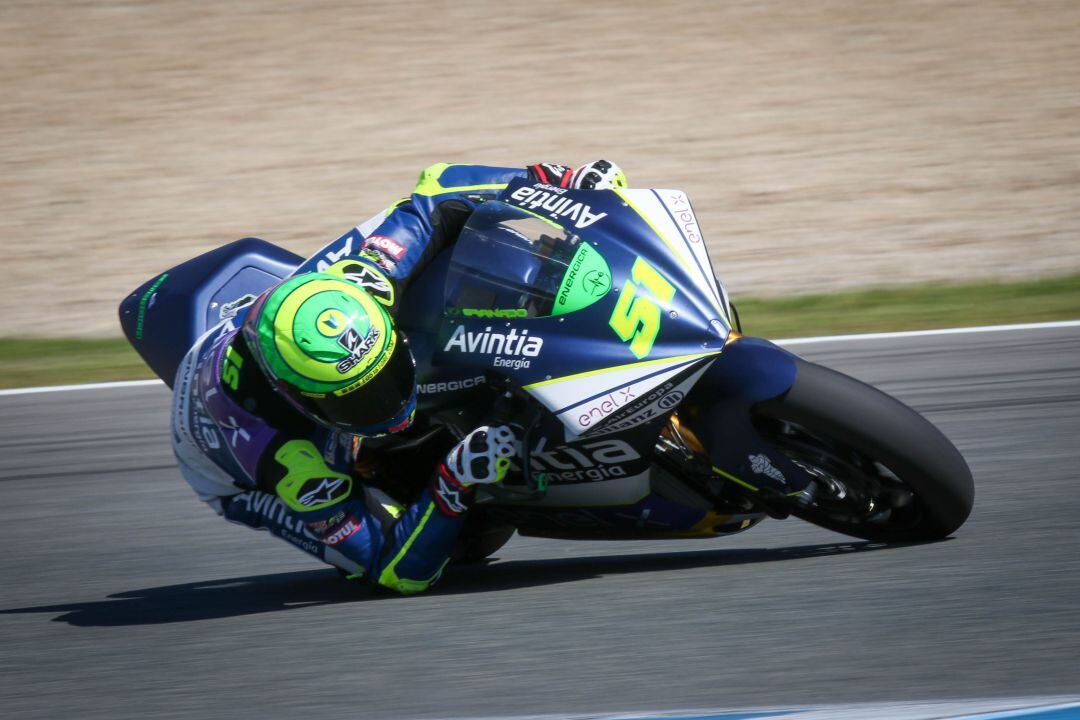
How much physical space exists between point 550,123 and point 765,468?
8991mm

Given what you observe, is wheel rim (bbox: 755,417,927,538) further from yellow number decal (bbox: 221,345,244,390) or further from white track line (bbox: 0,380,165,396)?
white track line (bbox: 0,380,165,396)

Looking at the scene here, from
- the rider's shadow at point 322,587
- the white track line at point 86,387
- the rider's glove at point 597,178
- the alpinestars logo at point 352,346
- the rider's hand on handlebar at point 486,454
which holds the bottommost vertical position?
the white track line at point 86,387

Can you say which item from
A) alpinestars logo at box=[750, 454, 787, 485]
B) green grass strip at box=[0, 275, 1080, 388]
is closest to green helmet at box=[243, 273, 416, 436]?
alpinestars logo at box=[750, 454, 787, 485]

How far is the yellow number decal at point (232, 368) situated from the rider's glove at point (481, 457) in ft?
2.42

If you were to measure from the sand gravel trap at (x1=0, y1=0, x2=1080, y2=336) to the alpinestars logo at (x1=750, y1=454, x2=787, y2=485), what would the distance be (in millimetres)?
5386

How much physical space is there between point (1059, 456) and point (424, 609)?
2649 millimetres

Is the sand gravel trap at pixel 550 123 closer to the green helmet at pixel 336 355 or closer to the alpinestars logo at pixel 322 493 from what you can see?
the alpinestars logo at pixel 322 493

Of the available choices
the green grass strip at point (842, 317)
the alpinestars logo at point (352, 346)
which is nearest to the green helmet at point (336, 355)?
the alpinestars logo at point (352, 346)

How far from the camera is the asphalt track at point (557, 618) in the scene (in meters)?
3.35

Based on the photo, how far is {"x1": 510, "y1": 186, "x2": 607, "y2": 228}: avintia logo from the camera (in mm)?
3779

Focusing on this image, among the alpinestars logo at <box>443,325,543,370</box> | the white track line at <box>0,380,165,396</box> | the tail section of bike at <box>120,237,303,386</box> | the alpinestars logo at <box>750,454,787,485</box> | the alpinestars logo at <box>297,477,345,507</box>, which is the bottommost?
the white track line at <box>0,380,165,396</box>

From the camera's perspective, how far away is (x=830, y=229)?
10.0 meters

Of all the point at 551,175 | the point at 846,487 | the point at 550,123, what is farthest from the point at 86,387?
the point at 550,123

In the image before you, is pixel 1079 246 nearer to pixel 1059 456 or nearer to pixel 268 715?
pixel 1059 456
